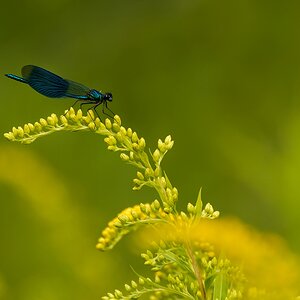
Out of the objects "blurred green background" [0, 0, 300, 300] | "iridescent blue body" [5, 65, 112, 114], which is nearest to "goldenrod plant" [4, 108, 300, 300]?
"iridescent blue body" [5, 65, 112, 114]

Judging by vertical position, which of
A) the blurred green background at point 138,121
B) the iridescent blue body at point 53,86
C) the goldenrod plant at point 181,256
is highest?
the blurred green background at point 138,121

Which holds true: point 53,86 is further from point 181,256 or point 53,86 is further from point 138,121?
point 138,121

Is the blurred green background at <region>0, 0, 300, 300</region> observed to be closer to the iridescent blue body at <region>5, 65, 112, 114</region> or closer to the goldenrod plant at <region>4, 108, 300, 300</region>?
the iridescent blue body at <region>5, 65, 112, 114</region>

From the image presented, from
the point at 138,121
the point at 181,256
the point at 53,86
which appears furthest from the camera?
the point at 138,121

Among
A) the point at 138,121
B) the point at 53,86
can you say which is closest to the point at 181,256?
the point at 53,86

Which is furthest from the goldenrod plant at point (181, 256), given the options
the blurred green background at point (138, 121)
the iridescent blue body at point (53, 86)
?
the blurred green background at point (138, 121)

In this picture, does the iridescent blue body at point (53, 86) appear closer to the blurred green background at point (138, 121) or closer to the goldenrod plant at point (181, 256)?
the goldenrod plant at point (181, 256)
